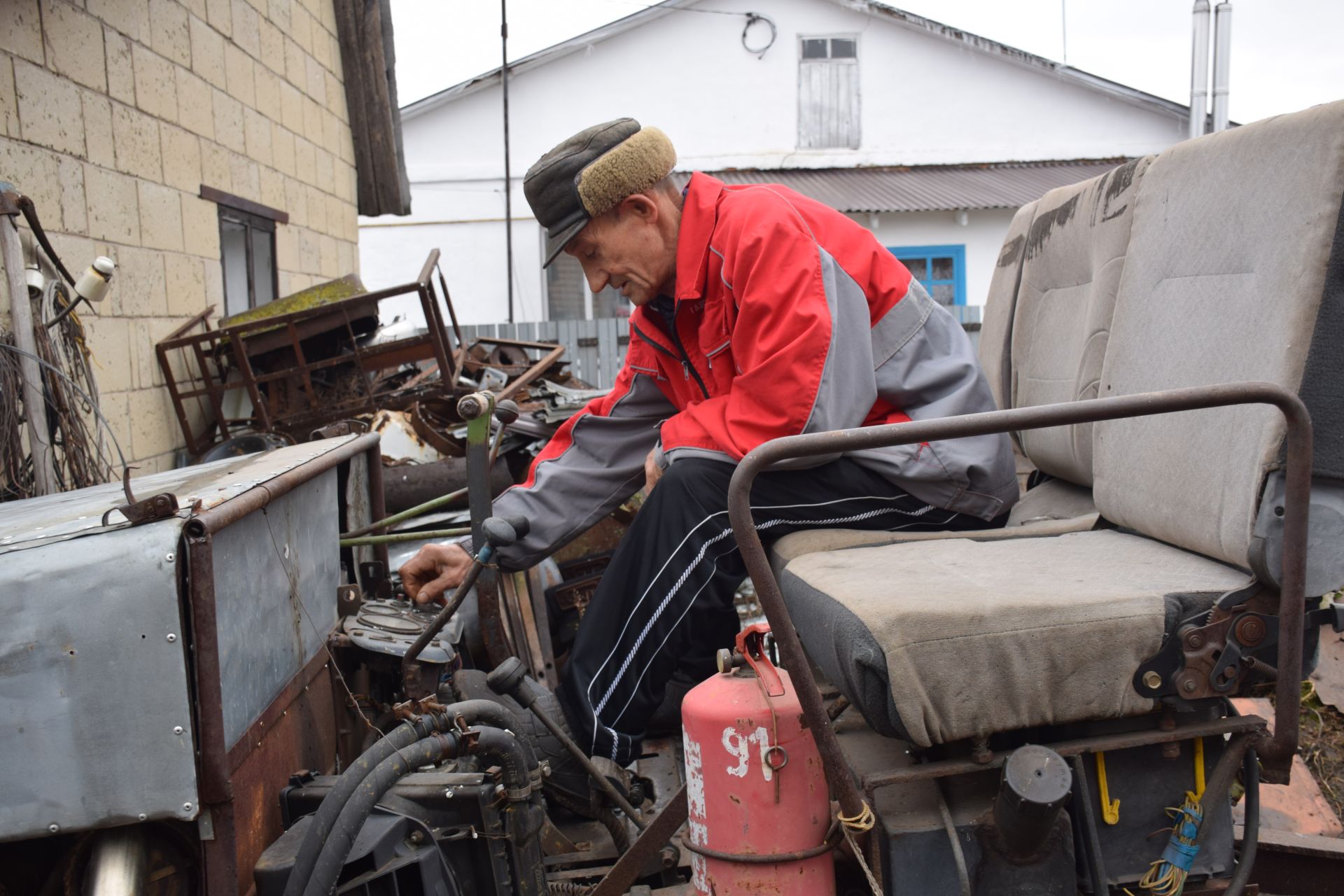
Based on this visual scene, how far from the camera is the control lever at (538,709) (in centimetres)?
227

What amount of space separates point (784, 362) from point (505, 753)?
100cm

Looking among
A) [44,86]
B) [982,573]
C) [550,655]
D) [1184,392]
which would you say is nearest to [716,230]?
[982,573]

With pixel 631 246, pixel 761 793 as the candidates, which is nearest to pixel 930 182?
pixel 631 246

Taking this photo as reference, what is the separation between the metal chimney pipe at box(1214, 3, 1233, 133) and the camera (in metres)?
12.3

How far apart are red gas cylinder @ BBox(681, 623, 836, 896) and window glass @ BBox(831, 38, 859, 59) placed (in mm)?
18027

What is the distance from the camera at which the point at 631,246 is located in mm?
2725

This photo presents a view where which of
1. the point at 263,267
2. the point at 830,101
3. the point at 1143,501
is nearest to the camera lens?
the point at 1143,501

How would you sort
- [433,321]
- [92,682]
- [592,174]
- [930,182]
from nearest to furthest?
[92,682] < [592,174] < [433,321] < [930,182]

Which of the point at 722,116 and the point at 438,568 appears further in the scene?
the point at 722,116

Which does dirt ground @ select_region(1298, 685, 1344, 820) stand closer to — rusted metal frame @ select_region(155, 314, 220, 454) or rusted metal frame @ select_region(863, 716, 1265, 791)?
rusted metal frame @ select_region(863, 716, 1265, 791)

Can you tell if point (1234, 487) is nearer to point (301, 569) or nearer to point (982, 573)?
point (982, 573)

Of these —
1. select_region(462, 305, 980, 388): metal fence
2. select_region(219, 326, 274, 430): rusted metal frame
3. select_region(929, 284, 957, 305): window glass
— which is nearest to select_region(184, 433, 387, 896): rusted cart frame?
select_region(219, 326, 274, 430): rusted metal frame

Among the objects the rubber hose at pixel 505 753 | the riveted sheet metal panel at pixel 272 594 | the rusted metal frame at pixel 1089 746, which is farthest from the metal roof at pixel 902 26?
the rusted metal frame at pixel 1089 746

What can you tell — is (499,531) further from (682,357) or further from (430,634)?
(682,357)
